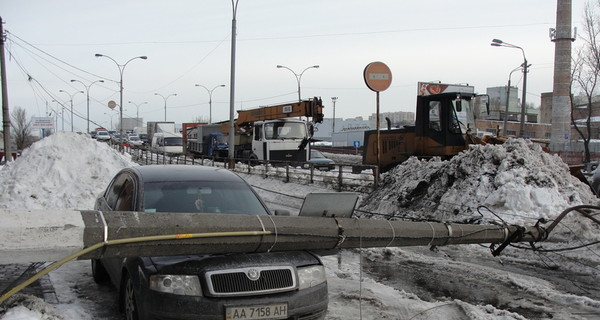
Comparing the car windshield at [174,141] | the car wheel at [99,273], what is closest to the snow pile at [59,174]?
Result: the car wheel at [99,273]

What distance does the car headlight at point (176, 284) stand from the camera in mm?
4043

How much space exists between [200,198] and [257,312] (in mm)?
1668

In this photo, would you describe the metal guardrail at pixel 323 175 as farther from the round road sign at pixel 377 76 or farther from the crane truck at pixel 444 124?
the round road sign at pixel 377 76

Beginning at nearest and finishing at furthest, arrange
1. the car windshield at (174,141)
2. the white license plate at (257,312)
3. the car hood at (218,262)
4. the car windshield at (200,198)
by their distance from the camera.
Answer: the white license plate at (257,312) < the car hood at (218,262) < the car windshield at (200,198) < the car windshield at (174,141)

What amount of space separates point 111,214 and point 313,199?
177 cm

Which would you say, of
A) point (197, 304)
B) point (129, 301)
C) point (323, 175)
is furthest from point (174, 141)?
point (197, 304)

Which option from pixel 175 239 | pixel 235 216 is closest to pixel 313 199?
pixel 235 216

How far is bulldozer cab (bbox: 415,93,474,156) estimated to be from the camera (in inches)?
603

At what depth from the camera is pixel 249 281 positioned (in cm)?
412

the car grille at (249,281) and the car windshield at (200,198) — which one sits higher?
the car windshield at (200,198)

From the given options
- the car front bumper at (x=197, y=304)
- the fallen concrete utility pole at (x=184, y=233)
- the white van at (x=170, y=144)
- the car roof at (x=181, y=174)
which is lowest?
the white van at (x=170, y=144)

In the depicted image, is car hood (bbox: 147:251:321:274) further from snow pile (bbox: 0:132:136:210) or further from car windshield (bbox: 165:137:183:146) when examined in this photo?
car windshield (bbox: 165:137:183:146)

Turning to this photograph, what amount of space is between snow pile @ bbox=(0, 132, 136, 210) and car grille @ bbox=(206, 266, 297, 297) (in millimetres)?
9543

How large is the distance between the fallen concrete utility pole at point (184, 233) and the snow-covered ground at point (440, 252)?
0.75 m
